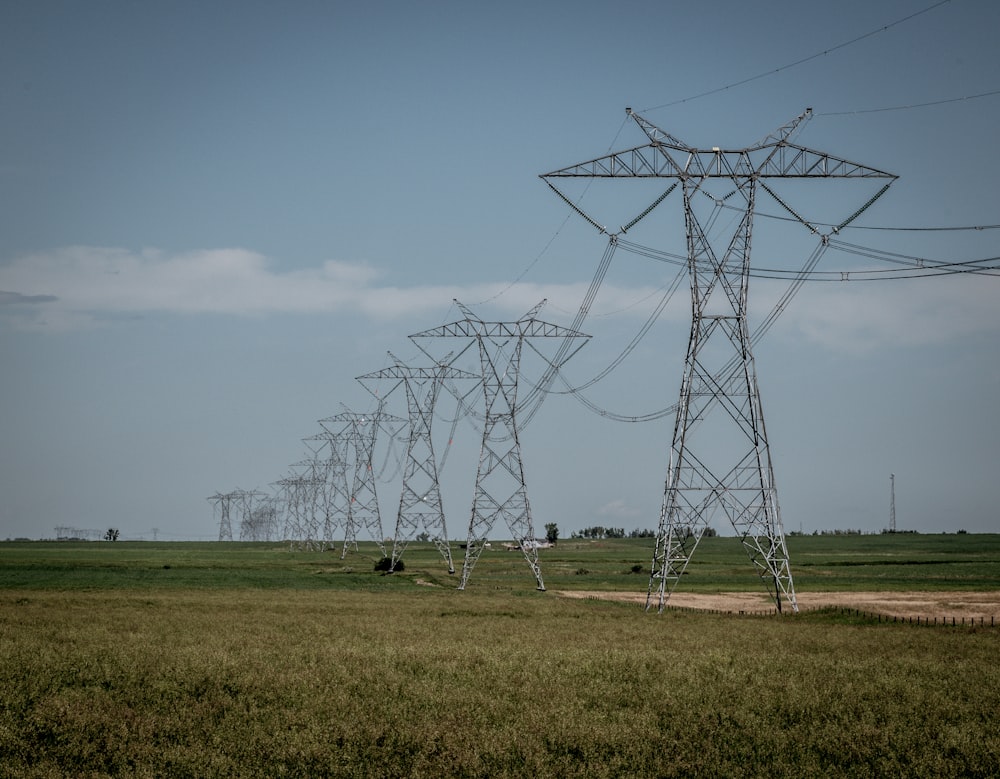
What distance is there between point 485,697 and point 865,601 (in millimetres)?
51371

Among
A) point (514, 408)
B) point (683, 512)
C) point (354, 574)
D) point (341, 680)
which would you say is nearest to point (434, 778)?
point (341, 680)

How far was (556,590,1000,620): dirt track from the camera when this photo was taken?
211 feet

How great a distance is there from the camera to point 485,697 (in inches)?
1120

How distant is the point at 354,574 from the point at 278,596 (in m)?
31.4

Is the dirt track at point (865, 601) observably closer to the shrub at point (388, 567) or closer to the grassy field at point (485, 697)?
the grassy field at point (485, 697)

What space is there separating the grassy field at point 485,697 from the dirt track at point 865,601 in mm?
15397

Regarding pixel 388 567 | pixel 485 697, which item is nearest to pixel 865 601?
pixel 485 697

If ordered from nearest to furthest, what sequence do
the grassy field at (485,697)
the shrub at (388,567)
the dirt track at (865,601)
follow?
1. the grassy field at (485,697)
2. the dirt track at (865,601)
3. the shrub at (388,567)

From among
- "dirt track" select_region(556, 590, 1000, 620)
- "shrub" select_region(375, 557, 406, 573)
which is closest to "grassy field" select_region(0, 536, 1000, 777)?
"dirt track" select_region(556, 590, 1000, 620)

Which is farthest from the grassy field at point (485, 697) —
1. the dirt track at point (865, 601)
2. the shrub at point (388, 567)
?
the shrub at point (388, 567)

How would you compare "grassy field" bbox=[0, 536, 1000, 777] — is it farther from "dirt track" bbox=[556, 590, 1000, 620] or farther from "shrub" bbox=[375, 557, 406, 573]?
"shrub" bbox=[375, 557, 406, 573]

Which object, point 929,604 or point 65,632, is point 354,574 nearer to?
point 929,604

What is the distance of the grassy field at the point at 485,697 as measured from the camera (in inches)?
906

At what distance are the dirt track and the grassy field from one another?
1540 centimetres
